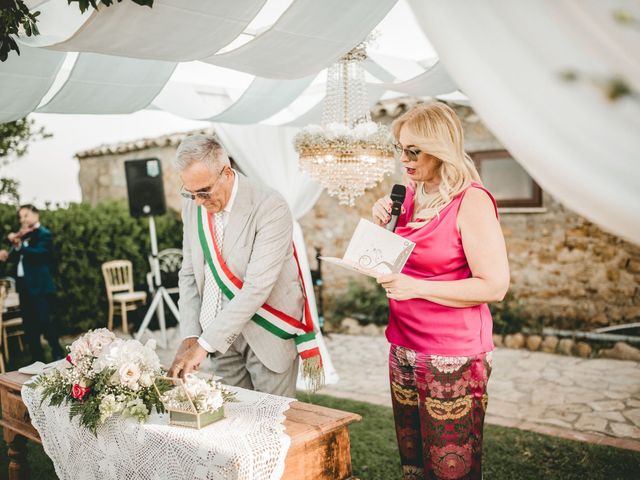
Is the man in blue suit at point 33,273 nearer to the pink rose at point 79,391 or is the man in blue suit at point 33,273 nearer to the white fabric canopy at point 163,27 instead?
the white fabric canopy at point 163,27

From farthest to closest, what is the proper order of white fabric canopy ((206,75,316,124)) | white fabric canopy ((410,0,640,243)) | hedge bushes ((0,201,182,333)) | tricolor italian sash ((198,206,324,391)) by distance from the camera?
hedge bushes ((0,201,182,333)) → white fabric canopy ((206,75,316,124)) → tricolor italian sash ((198,206,324,391)) → white fabric canopy ((410,0,640,243))

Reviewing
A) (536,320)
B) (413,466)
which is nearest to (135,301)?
(536,320)

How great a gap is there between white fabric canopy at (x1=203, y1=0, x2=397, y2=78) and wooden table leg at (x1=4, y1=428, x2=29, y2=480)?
2.16m

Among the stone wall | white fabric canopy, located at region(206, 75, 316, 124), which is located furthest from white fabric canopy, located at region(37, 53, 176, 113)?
the stone wall

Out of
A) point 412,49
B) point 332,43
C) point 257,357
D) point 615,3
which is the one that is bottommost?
point 257,357

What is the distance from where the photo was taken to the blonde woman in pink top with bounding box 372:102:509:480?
1.84 meters

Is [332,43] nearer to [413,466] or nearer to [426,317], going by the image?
[426,317]

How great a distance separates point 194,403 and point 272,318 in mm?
586

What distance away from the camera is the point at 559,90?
98 cm

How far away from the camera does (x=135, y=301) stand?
825 centimetres

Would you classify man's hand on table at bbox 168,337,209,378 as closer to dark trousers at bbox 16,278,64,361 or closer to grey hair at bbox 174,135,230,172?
grey hair at bbox 174,135,230,172

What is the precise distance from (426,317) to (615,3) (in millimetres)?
1209

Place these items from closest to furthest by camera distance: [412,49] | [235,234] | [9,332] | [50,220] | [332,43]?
[235,234] → [332,43] → [412,49] → [9,332] → [50,220]

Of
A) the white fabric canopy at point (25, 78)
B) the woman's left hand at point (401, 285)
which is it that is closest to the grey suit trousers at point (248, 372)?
the woman's left hand at point (401, 285)
